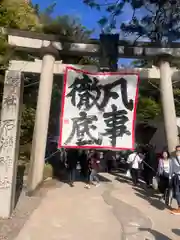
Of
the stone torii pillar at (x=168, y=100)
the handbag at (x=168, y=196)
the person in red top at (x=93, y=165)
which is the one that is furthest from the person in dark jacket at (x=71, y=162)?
the handbag at (x=168, y=196)

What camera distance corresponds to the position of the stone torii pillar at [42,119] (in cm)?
902

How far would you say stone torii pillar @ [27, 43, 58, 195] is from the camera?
9016 millimetres

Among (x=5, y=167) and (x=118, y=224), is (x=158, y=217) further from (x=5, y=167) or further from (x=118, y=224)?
(x=5, y=167)

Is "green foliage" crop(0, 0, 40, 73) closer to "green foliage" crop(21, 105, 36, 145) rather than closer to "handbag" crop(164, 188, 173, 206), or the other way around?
"green foliage" crop(21, 105, 36, 145)

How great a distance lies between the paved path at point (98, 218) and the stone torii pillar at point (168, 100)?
180 cm

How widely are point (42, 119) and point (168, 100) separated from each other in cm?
353

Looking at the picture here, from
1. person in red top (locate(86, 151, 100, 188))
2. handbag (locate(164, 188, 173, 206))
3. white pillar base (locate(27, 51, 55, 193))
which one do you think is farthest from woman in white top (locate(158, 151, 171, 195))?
white pillar base (locate(27, 51, 55, 193))

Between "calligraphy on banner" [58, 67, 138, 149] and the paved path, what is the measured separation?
1.57 meters

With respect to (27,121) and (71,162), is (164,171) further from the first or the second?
(27,121)

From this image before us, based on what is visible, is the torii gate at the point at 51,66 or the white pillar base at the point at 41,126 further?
the white pillar base at the point at 41,126

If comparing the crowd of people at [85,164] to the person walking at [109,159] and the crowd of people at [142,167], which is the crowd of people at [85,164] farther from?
the person walking at [109,159]

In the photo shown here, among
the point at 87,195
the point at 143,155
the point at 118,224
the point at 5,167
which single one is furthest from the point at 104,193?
the point at 5,167

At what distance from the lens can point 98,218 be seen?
7289 mm

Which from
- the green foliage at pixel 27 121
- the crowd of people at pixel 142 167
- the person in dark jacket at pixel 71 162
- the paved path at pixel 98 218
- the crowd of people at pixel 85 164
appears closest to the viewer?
the paved path at pixel 98 218
